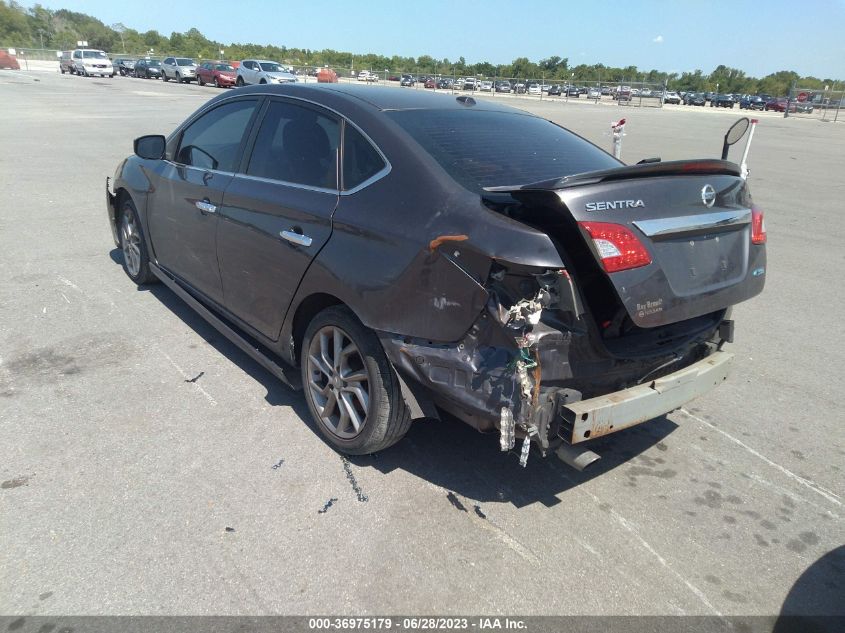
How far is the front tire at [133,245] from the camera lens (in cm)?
563

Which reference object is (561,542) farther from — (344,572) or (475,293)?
(475,293)

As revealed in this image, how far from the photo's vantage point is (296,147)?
12.2 ft

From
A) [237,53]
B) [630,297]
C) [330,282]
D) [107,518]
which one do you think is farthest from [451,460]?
[237,53]

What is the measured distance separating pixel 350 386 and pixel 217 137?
226 centimetres

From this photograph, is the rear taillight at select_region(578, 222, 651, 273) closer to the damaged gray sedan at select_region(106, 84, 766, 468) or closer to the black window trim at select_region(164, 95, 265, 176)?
the damaged gray sedan at select_region(106, 84, 766, 468)

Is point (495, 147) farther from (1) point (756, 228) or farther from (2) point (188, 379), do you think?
(2) point (188, 379)

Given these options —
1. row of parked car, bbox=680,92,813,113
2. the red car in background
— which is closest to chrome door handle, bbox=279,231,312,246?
the red car in background

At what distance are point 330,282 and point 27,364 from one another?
8.41 ft

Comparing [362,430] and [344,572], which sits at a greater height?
[362,430]

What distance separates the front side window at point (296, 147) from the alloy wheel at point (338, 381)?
83cm

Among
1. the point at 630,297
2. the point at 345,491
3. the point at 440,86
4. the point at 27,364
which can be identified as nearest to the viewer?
the point at 630,297

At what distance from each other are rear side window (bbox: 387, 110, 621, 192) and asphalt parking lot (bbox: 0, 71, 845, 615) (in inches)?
59.7

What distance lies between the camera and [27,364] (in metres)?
4.38

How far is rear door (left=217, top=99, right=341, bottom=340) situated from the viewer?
3.42 m
